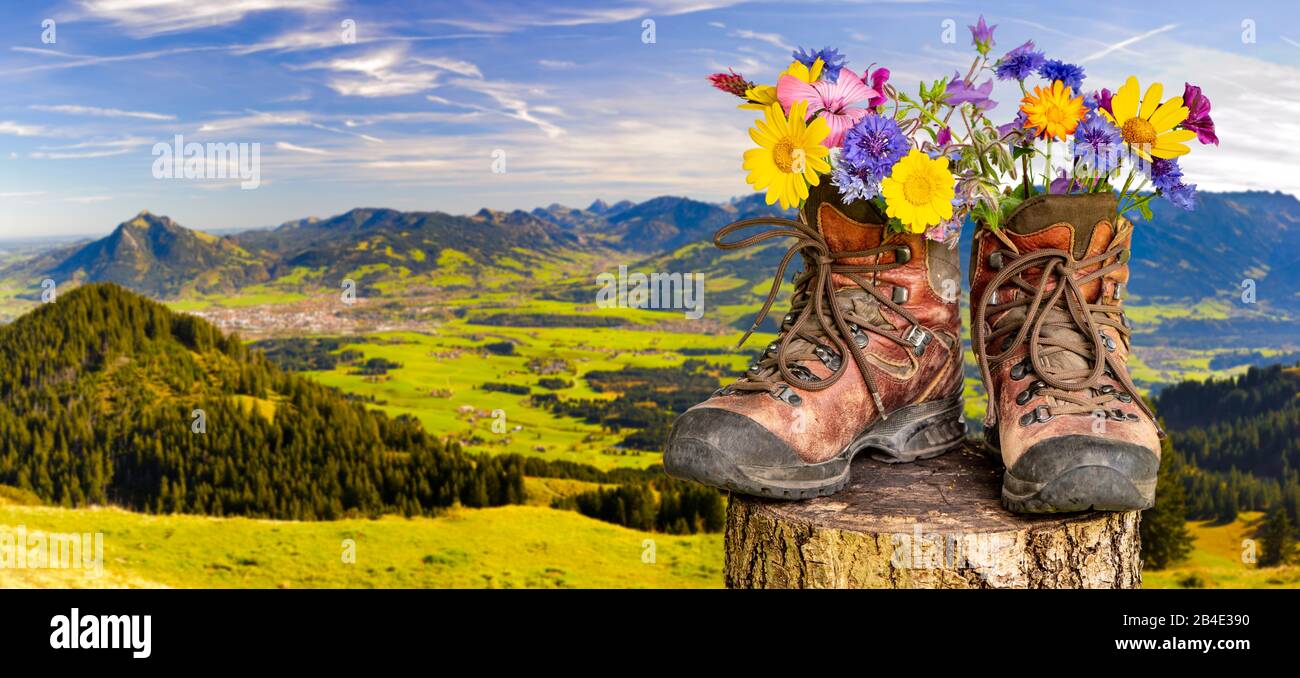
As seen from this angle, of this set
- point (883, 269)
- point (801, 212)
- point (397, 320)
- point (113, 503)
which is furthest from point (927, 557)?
point (397, 320)

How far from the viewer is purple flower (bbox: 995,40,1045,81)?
5.43 m

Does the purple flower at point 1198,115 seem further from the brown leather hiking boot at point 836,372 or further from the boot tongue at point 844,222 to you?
the boot tongue at point 844,222

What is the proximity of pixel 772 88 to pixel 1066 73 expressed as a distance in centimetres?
191

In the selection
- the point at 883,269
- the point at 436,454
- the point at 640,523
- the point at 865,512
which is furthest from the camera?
the point at 436,454

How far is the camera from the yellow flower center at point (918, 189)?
5012 mm

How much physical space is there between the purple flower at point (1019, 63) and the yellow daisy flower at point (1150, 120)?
54 centimetres

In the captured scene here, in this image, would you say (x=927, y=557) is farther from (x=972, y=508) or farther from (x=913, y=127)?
(x=913, y=127)

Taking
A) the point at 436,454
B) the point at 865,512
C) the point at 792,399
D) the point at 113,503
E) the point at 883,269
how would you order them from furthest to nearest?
the point at 113,503
the point at 436,454
the point at 883,269
the point at 792,399
the point at 865,512

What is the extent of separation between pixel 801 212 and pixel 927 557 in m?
2.57

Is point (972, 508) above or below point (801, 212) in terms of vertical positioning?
below

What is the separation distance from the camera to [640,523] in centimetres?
3497

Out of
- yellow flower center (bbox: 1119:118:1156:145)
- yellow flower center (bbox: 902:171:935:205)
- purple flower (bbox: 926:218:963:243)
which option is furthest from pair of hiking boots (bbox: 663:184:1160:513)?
yellow flower center (bbox: 902:171:935:205)

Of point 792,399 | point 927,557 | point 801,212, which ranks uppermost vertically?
point 801,212

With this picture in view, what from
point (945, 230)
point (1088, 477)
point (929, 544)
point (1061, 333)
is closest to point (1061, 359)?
point (1061, 333)
